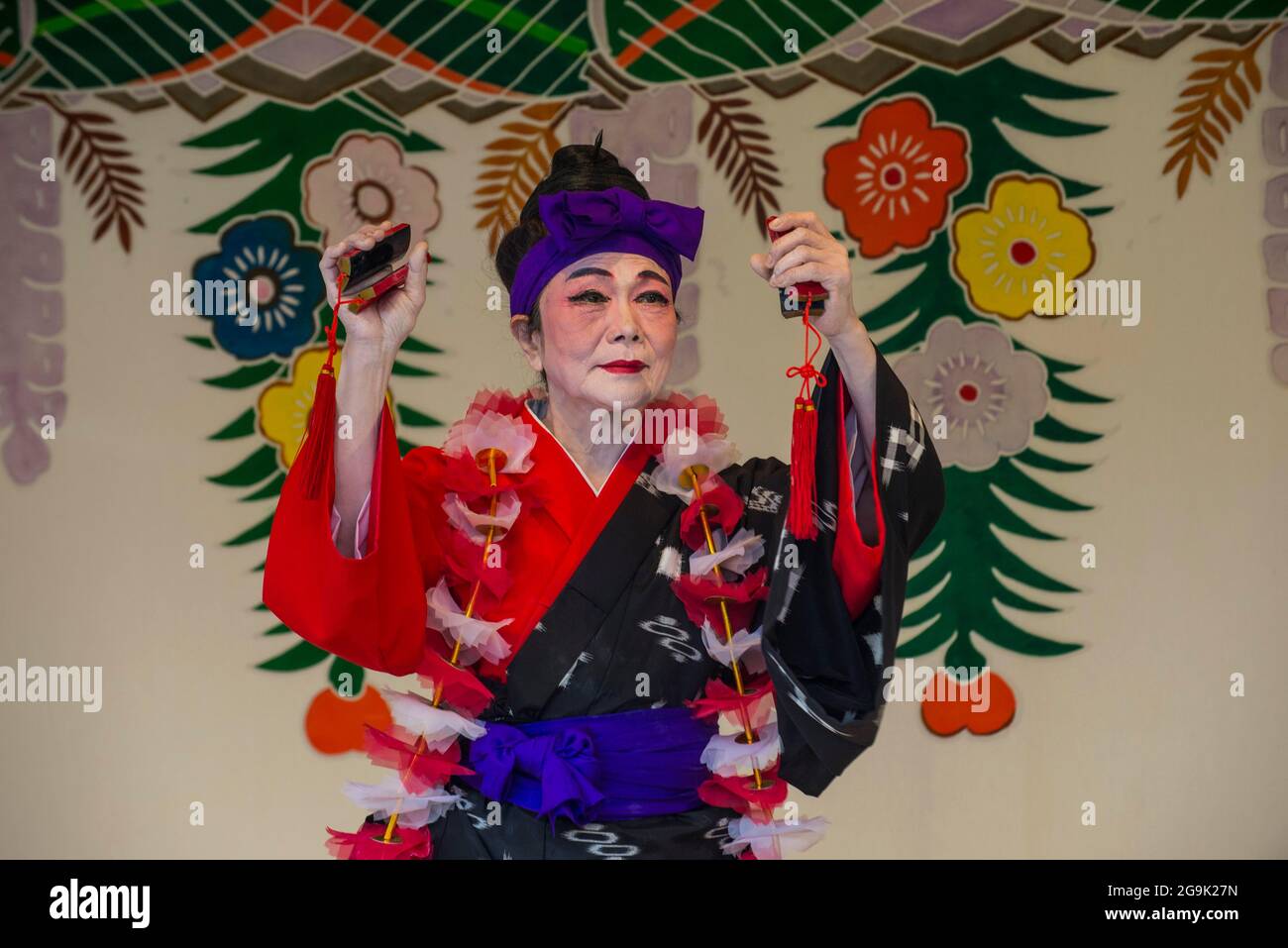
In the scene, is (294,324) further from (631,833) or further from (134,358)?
(631,833)

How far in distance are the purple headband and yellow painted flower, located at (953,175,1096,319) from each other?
1.39m

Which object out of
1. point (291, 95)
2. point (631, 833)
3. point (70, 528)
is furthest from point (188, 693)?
point (631, 833)

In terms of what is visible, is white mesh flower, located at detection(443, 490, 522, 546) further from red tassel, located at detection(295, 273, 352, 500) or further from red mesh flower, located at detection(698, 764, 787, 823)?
red mesh flower, located at detection(698, 764, 787, 823)

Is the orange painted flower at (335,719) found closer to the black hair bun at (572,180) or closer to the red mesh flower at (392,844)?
the red mesh flower at (392,844)

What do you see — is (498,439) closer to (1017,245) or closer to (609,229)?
(609,229)

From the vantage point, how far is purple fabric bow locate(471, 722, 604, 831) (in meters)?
1.92

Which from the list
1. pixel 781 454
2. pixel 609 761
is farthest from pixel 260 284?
pixel 609 761

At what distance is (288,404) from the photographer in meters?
3.45

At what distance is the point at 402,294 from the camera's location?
191cm

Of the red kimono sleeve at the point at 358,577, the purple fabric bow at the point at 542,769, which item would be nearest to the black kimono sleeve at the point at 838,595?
A: the purple fabric bow at the point at 542,769

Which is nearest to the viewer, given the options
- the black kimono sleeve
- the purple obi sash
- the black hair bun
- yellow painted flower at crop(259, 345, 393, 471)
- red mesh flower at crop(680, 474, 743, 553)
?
the black kimono sleeve

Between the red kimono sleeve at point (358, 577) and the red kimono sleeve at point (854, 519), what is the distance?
0.55 m

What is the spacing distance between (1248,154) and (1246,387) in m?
0.51

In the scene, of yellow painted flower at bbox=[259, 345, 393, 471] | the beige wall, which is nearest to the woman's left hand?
the beige wall
